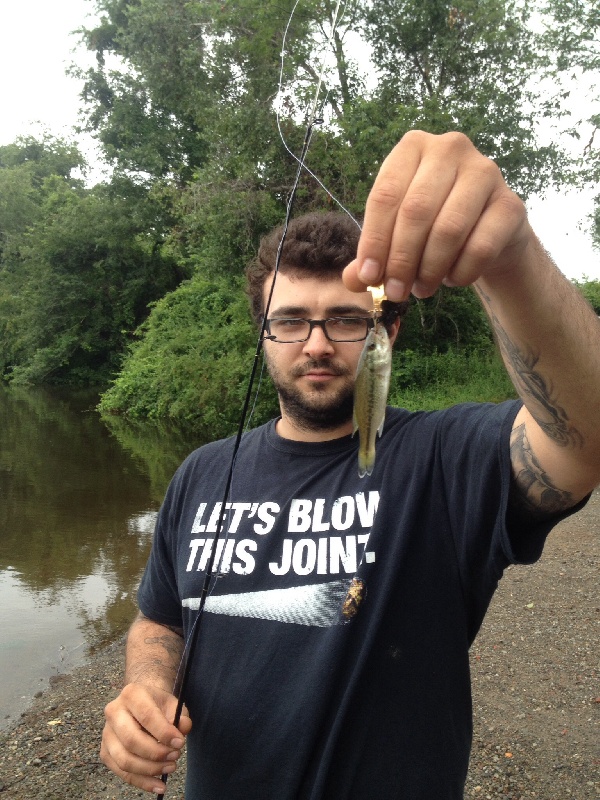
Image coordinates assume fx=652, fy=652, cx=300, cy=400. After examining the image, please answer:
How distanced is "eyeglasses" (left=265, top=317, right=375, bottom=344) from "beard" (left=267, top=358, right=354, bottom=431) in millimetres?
83

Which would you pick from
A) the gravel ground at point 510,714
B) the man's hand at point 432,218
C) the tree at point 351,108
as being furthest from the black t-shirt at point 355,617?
the tree at point 351,108

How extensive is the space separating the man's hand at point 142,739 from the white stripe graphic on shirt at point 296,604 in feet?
0.96

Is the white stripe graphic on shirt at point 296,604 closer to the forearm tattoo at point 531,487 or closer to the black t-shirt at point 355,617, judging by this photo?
the black t-shirt at point 355,617

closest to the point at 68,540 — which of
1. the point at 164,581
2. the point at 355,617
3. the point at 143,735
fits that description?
the point at 164,581

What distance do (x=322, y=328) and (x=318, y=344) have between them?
0.06 meters

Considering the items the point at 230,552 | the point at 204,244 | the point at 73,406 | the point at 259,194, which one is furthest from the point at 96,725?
the point at 73,406

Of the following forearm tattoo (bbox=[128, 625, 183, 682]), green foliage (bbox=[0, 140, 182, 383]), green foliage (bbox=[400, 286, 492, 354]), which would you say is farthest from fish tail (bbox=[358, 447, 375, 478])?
green foliage (bbox=[0, 140, 182, 383])

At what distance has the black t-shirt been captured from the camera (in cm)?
158

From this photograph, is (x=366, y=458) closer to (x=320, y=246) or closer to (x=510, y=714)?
(x=320, y=246)

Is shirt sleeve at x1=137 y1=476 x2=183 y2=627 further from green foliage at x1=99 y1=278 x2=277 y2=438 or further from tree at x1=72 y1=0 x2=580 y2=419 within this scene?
green foliage at x1=99 y1=278 x2=277 y2=438

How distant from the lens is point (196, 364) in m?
17.4

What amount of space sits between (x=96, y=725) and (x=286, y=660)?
3.43 meters

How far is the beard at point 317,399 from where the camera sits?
6.30 feet

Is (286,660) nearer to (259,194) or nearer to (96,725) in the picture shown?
(96,725)
